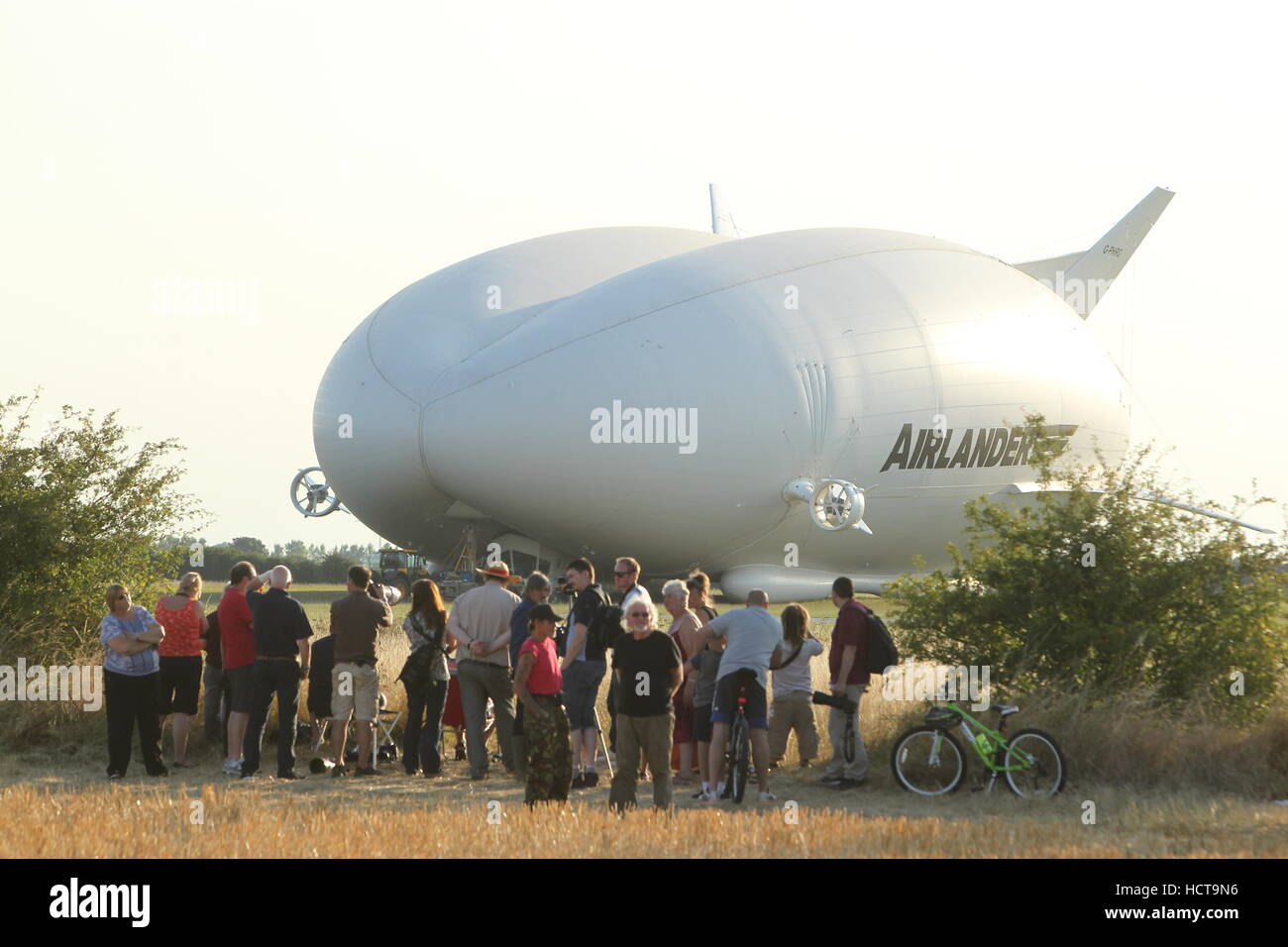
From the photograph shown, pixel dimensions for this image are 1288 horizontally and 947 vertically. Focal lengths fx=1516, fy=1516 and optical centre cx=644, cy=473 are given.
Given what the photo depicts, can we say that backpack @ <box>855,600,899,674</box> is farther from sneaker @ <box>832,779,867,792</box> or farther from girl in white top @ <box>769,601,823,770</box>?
sneaker @ <box>832,779,867,792</box>

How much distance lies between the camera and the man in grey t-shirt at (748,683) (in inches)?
559

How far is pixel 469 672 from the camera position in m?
15.3

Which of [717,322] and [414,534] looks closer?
[717,322]

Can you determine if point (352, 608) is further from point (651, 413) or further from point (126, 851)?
point (651, 413)

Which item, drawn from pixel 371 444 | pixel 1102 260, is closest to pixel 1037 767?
pixel 371 444

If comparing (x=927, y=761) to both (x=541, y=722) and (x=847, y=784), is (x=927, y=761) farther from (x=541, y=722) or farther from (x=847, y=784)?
(x=541, y=722)

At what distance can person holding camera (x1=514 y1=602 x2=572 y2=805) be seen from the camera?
1331 cm

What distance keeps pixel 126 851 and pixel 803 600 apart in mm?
34526

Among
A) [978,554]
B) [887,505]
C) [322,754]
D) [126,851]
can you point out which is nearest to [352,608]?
[322,754]

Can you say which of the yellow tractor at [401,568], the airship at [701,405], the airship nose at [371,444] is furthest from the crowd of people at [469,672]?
the yellow tractor at [401,568]

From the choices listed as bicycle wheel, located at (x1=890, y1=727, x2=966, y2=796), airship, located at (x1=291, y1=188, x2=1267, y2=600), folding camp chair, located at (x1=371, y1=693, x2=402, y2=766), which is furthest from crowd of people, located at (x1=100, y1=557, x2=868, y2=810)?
airship, located at (x1=291, y1=188, x2=1267, y2=600)

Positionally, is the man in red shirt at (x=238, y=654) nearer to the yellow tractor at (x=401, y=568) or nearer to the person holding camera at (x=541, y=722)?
the person holding camera at (x=541, y=722)

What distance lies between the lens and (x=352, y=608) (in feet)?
51.8

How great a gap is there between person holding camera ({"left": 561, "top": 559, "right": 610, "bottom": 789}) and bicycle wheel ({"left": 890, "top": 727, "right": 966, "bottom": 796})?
9.99ft
